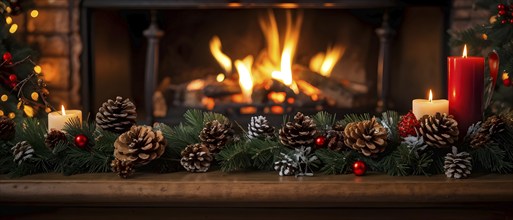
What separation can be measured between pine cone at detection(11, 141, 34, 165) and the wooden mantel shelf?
64mm

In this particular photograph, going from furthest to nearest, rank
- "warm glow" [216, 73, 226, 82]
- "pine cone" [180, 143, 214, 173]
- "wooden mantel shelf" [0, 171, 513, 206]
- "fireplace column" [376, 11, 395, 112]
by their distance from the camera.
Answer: "warm glow" [216, 73, 226, 82]
"fireplace column" [376, 11, 395, 112]
"pine cone" [180, 143, 214, 173]
"wooden mantel shelf" [0, 171, 513, 206]

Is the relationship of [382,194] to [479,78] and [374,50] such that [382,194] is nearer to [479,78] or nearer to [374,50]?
[479,78]

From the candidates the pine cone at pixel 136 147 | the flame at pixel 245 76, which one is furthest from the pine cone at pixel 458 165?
the flame at pixel 245 76

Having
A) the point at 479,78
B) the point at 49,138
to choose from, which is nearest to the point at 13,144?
the point at 49,138

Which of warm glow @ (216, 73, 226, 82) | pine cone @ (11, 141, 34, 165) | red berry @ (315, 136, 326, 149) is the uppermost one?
warm glow @ (216, 73, 226, 82)

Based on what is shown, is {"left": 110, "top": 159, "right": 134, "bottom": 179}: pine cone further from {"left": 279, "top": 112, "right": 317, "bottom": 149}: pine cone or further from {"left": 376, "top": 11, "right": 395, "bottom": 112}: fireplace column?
{"left": 376, "top": 11, "right": 395, "bottom": 112}: fireplace column

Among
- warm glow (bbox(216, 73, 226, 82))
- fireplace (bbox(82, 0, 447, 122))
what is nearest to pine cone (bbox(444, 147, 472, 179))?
fireplace (bbox(82, 0, 447, 122))

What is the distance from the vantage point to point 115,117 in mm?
1379

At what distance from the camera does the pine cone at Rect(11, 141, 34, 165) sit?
133cm

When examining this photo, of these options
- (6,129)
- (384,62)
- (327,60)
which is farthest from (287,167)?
(327,60)

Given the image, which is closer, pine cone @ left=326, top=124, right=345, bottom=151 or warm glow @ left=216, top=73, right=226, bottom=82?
pine cone @ left=326, top=124, right=345, bottom=151

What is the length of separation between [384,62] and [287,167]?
5.30 feet

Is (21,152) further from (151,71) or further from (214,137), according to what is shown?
(151,71)

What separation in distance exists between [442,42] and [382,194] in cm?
178
